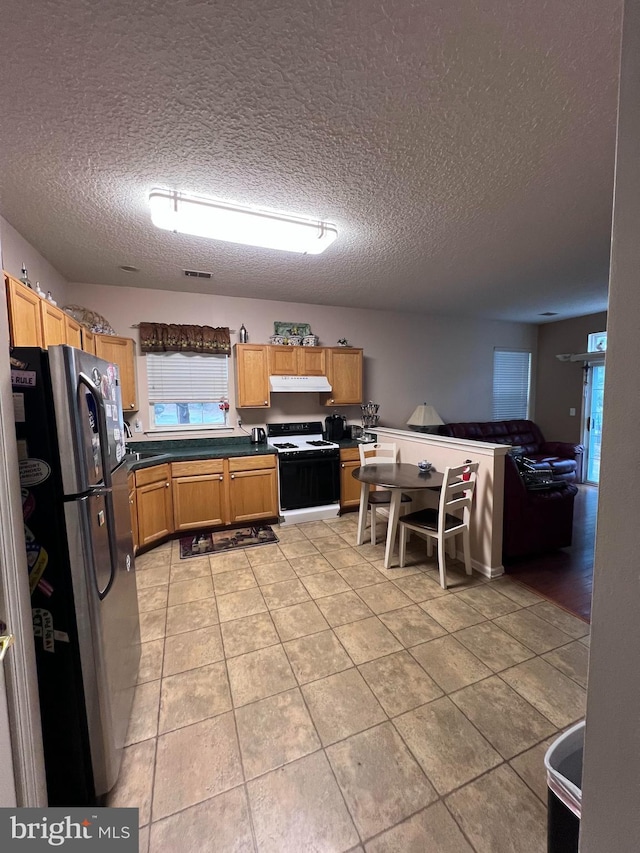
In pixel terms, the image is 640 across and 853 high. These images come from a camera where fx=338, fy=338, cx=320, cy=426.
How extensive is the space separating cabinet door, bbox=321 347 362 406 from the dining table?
54.4 inches

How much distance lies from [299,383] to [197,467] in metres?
1.57

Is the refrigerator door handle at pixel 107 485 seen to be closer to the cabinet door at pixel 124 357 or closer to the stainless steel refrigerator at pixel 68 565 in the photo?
the stainless steel refrigerator at pixel 68 565

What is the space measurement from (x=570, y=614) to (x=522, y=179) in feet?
9.18

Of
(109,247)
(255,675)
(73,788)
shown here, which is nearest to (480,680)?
(255,675)

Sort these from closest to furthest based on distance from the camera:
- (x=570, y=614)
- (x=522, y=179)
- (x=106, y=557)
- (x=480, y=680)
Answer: (x=106, y=557) → (x=480, y=680) → (x=522, y=179) → (x=570, y=614)

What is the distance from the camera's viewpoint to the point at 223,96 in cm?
140

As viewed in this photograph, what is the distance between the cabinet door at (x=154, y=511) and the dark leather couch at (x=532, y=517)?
3.22 metres

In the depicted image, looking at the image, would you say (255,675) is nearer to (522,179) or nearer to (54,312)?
(54,312)

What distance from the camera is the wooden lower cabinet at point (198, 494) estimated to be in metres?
3.57

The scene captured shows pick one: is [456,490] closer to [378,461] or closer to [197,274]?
[378,461]

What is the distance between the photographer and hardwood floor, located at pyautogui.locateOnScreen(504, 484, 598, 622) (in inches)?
96.4

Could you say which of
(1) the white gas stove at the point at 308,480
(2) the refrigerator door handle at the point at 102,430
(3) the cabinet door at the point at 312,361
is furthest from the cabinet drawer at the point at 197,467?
(2) the refrigerator door handle at the point at 102,430

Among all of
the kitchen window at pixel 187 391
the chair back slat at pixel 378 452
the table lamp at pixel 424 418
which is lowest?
the chair back slat at pixel 378 452

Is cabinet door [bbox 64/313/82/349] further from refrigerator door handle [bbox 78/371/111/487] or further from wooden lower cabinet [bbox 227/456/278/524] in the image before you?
wooden lower cabinet [bbox 227/456/278/524]
